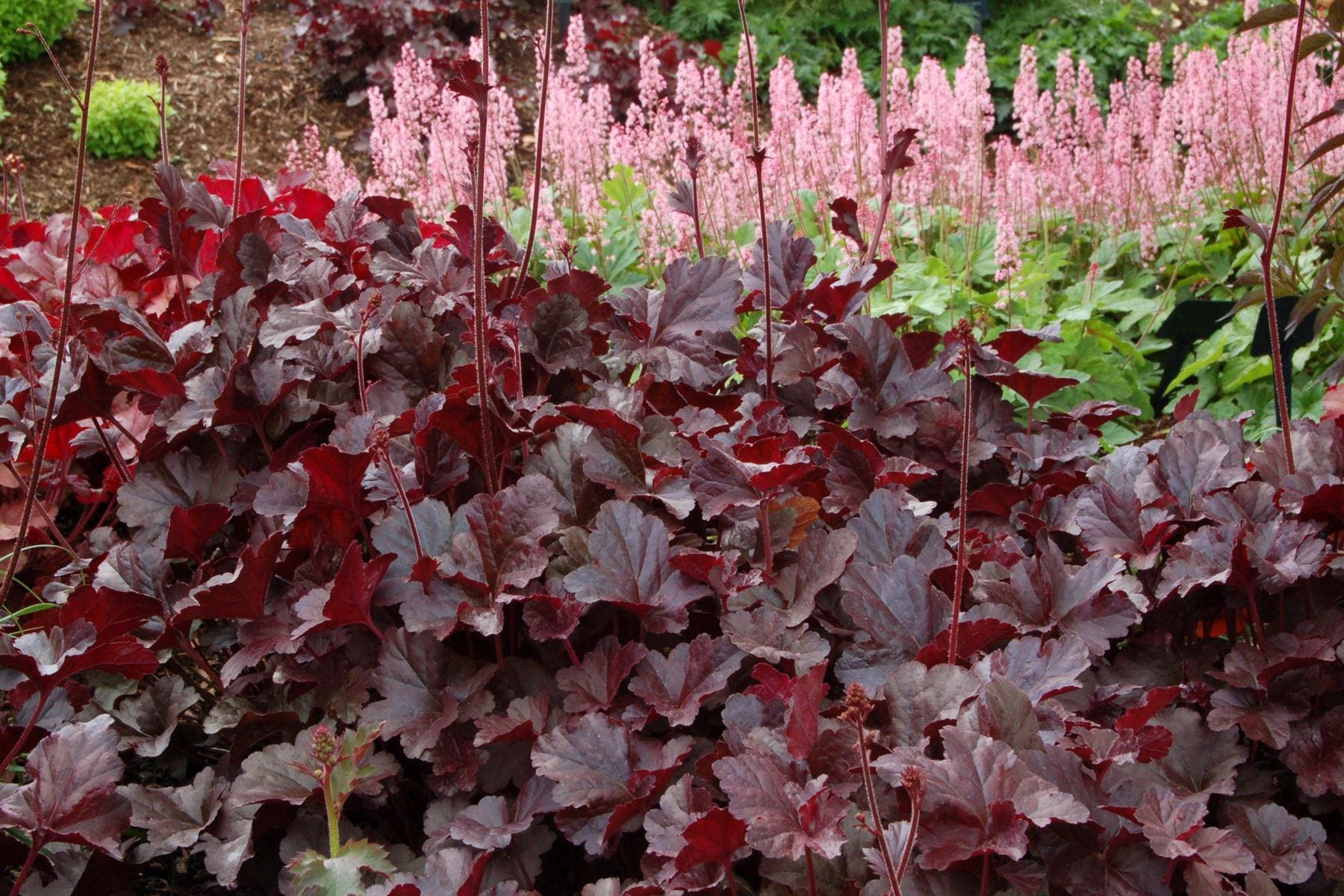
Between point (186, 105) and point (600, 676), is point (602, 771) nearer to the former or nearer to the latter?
point (600, 676)

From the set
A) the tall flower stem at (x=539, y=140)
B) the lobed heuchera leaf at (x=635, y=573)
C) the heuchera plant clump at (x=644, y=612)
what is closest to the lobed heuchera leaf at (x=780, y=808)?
the heuchera plant clump at (x=644, y=612)

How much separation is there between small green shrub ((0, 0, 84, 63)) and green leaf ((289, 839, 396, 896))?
7394 mm

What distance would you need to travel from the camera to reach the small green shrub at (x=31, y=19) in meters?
7.05

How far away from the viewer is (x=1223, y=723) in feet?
4.29

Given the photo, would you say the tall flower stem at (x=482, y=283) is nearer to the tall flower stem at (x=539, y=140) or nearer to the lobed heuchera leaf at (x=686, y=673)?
the tall flower stem at (x=539, y=140)

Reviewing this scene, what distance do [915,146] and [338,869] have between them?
3807mm

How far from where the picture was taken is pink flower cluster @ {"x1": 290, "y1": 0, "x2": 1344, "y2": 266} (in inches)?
147

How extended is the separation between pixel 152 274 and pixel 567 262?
96cm

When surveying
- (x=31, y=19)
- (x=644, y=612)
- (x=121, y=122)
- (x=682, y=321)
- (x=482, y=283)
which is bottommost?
(x=644, y=612)

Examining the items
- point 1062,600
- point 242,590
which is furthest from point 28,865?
point 1062,600

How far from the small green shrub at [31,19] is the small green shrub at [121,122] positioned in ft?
1.74

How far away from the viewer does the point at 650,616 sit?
133 centimetres

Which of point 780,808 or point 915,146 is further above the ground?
point 915,146

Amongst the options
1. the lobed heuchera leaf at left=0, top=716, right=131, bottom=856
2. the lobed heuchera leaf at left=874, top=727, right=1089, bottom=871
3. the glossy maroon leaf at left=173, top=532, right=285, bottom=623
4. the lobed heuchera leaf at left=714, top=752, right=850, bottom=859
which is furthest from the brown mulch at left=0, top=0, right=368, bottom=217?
the lobed heuchera leaf at left=874, top=727, right=1089, bottom=871
